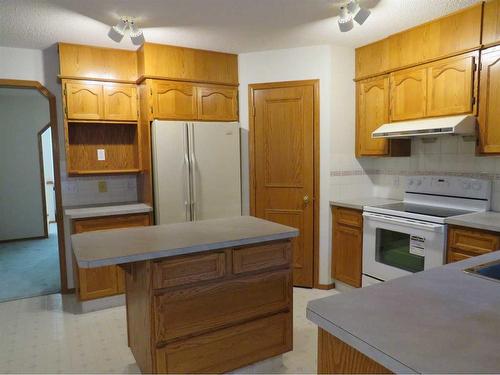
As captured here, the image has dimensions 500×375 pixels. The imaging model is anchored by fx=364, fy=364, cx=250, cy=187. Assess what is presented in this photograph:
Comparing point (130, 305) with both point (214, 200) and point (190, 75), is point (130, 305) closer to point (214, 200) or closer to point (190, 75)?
point (214, 200)

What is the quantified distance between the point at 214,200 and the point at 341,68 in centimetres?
179

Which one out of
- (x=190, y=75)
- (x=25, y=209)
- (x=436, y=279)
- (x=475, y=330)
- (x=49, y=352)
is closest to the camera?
(x=475, y=330)

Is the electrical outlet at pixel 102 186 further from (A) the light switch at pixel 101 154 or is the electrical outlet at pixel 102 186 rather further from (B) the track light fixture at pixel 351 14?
(B) the track light fixture at pixel 351 14

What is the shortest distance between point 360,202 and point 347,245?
428 millimetres

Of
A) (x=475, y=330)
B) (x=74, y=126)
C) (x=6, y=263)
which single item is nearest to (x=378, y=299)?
(x=475, y=330)

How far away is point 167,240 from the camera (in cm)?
203

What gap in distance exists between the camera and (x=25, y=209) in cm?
591

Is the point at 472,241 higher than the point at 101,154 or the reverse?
the reverse

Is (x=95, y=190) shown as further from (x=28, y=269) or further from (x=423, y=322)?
(x=423, y=322)

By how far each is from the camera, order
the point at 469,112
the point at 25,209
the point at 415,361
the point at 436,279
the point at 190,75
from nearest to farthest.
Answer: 1. the point at 415,361
2. the point at 436,279
3. the point at 469,112
4. the point at 190,75
5. the point at 25,209

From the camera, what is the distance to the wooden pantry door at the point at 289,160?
359cm

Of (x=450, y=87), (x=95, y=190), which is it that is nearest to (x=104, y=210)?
(x=95, y=190)

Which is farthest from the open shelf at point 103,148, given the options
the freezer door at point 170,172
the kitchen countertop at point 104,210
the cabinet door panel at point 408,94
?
the cabinet door panel at point 408,94

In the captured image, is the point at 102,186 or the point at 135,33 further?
the point at 102,186
